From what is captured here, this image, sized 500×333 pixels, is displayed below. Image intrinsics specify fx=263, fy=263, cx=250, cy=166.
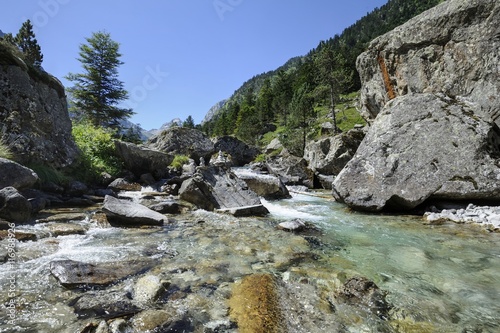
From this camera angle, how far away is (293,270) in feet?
17.0

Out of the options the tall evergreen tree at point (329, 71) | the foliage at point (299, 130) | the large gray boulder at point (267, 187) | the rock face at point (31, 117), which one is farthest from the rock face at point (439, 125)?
the foliage at point (299, 130)

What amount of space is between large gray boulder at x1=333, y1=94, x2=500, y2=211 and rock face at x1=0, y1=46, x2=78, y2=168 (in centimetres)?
1319

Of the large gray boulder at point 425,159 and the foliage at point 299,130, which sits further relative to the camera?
the foliage at point 299,130

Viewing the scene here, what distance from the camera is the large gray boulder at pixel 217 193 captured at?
38.2ft

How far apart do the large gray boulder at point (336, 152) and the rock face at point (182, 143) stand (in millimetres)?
11598

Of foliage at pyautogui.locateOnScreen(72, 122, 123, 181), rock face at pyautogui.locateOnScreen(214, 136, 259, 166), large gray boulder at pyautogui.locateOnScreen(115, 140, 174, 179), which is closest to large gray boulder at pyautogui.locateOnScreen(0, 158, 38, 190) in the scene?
foliage at pyautogui.locateOnScreen(72, 122, 123, 181)

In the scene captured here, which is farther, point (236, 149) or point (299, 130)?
point (236, 149)

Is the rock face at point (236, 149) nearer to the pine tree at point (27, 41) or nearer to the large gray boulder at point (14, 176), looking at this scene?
the pine tree at point (27, 41)

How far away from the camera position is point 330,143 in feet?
91.2

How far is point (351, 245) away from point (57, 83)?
16.5 meters

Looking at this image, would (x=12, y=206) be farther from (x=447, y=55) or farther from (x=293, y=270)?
(x=447, y=55)

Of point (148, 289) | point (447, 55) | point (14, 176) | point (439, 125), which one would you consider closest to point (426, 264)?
point (148, 289)

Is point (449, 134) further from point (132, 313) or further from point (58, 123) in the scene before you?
point (58, 123)

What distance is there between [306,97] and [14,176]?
4384 cm
